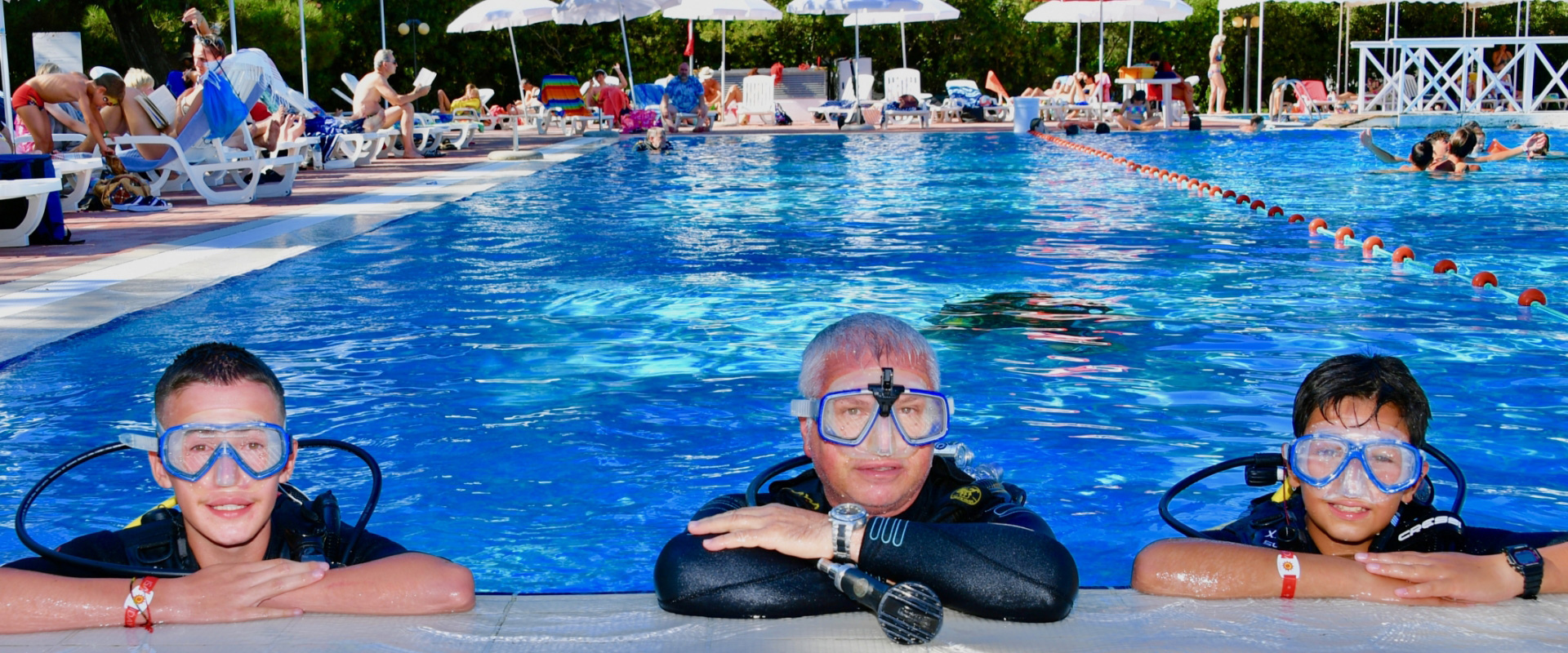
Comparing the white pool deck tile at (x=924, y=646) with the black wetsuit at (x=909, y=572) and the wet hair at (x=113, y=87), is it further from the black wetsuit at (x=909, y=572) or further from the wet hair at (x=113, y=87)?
the wet hair at (x=113, y=87)

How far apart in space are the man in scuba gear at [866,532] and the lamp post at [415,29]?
26195 millimetres

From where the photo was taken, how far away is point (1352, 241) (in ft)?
30.4

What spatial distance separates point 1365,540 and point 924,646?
0.95 metres

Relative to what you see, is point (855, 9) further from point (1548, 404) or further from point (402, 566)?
point (402, 566)

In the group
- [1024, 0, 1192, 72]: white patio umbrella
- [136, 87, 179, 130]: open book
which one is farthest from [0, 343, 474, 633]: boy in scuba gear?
[1024, 0, 1192, 72]: white patio umbrella

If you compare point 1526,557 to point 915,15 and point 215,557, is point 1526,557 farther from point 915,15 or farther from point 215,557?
point 915,15

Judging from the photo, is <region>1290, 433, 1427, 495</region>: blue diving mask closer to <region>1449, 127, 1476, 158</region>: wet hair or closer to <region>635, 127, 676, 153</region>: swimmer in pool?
<region>1449, 127, 1476, 158</region>: wet hair

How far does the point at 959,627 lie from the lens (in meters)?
2.21

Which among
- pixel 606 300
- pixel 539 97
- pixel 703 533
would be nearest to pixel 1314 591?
pixel 703 533

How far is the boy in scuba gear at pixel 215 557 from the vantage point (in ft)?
7.30

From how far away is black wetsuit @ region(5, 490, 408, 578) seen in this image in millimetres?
2387

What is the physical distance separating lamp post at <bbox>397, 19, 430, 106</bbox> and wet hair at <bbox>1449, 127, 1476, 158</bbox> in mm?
19290

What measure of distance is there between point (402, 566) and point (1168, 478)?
274cm

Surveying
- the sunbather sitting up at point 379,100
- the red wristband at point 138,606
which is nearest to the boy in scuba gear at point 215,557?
the red wristband at point 138,606
